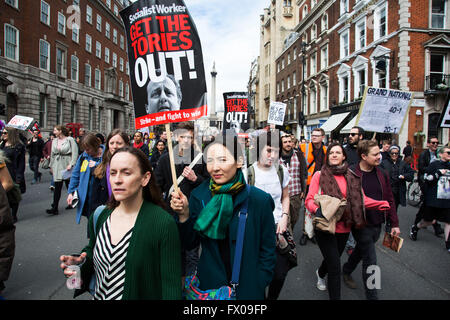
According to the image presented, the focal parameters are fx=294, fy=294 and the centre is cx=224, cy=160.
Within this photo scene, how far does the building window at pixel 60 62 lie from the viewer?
27.0 metres

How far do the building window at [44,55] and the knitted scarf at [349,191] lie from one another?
27.8 m

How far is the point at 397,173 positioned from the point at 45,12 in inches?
1158

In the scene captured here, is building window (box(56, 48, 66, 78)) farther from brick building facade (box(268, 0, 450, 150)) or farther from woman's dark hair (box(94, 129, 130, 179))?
woman's dark hair (box(94, 129, 130, 179))

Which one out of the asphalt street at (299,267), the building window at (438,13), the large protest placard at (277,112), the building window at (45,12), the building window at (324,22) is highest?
the building window at (324,22)

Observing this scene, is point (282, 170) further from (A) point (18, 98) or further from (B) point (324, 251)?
(A) point (18, 98)

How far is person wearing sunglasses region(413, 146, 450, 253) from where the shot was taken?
16.1ft

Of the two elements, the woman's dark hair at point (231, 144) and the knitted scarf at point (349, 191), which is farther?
the knitted scarf at point (349, 191)

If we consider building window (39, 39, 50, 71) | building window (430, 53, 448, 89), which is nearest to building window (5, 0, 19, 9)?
building window (39, 39, 50, 71)

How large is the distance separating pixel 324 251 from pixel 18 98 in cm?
2544

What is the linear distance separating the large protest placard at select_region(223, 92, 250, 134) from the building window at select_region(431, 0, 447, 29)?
54.1 feet

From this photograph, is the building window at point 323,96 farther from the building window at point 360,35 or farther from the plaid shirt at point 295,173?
the plaid shirt at point 295,173

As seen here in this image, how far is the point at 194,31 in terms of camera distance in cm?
236

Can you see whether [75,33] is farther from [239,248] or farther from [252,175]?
[239,248]

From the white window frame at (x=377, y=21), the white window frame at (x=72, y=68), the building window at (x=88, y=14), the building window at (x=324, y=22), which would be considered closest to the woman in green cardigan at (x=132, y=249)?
the white window frame at (x=377, y=21)
